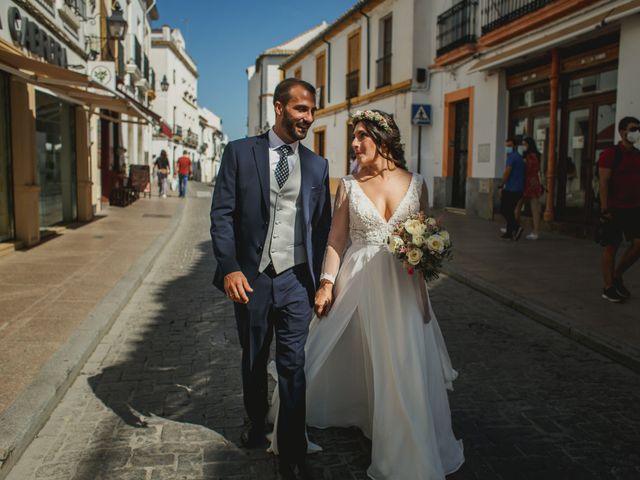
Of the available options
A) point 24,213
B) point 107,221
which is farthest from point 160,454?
point 107,221

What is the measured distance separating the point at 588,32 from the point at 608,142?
1937 mm

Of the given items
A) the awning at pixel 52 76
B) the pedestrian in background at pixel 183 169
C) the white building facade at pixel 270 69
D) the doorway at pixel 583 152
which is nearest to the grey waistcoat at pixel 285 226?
the awning at pixel 52 76

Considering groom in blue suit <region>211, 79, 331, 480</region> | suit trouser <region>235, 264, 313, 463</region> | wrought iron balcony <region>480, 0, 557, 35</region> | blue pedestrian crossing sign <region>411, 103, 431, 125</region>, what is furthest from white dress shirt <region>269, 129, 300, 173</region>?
blue pedestrian crossing sign <region>411, 103, 431, 125</region>

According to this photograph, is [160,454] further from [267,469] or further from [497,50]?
[497,50]

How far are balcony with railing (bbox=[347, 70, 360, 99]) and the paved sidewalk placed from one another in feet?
45.5

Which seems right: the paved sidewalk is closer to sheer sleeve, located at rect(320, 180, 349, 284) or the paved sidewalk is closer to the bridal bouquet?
the bridal bouquet

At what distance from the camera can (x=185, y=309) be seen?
21.1ft

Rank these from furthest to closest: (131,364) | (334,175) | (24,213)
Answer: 1. (334,175)
2. (24,213)
3. (131,364)

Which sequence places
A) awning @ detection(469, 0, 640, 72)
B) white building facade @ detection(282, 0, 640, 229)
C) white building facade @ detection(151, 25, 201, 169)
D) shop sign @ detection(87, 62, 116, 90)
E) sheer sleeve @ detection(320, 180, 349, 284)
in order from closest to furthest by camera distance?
sheer sleeve @ detection(320, 180, 349, 284) < awning @ detection(469, 0, 640, 72) < white building facade @ detection(282, 0, 640, 229) < shop sign @ detection(87, 62, 116, 90) < white building facade @ detection(151, 25, 201, 169)

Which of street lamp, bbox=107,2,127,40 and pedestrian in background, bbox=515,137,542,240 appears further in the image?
street lamp, bbox=107,2,127,40

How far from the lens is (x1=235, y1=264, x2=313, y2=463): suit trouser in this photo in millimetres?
2945

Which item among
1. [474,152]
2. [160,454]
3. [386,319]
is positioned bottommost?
[160,454]

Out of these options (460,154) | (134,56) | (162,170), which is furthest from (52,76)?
(134,56)

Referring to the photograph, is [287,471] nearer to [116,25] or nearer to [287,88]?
[287,88]
